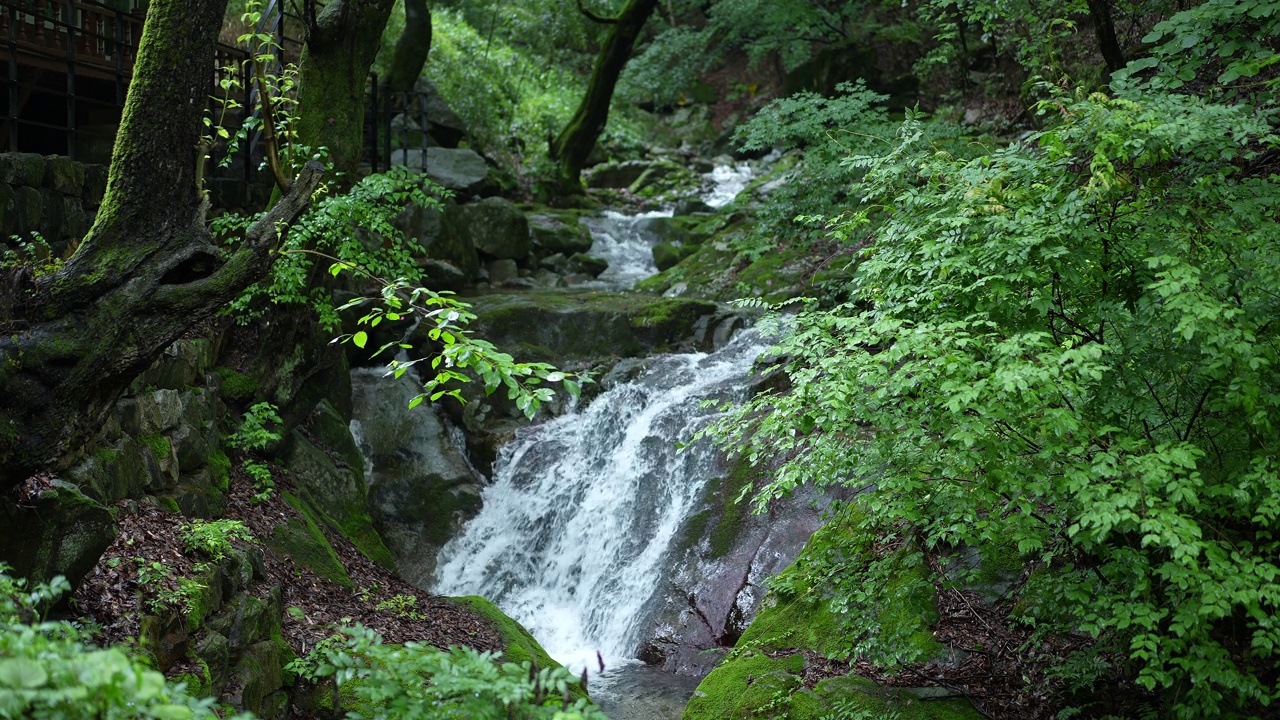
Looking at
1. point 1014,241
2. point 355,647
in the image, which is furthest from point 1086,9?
point 355,647

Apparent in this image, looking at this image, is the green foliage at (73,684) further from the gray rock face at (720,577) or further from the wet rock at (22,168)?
the gray rock face at (720,577)

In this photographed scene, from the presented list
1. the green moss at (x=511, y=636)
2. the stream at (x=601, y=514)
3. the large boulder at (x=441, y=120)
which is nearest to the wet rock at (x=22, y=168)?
the green moss at (x=511, y=636)

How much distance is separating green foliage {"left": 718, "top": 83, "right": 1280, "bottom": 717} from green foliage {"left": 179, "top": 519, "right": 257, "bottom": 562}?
3117mm

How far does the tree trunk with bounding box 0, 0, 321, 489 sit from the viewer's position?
3965mm

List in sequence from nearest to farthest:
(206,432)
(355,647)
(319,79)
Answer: (355,647) → (206,432) → (319,79)

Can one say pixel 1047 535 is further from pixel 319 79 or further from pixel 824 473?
pixel 319 79

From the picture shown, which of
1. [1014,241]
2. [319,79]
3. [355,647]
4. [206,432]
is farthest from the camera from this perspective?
[319,79]

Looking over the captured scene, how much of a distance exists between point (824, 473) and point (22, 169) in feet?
18.6

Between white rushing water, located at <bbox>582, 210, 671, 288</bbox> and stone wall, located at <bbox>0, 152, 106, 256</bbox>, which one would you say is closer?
stone wall, located at <bbox>0, 152, 106, 256</bbox>

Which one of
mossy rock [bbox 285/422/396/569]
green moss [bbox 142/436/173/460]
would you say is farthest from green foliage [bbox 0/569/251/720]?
mossy rock [bbox 285/422/396/569]

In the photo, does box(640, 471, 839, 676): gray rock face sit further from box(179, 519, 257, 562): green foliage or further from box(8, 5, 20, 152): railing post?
box(8, 5, 20, 152): railing post

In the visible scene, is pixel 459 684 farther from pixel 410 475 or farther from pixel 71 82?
pixel 410 475

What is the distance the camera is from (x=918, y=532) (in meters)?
4.74

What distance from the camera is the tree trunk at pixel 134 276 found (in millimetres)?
3965
